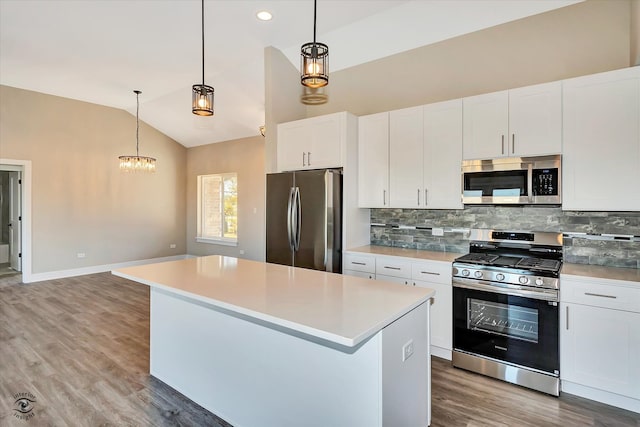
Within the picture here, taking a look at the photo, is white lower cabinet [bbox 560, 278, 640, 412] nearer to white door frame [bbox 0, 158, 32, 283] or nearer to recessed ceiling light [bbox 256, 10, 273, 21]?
recessed ceiling light [bbox 256, 10, 273, 21]

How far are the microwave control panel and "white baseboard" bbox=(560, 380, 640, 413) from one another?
4.72 feet

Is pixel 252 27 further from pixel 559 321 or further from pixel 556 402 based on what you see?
pixel 556 402

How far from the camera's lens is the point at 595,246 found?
289 centimetres

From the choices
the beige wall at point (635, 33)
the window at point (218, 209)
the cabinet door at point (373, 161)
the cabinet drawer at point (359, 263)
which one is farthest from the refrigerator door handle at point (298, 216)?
the window at point (218, 209)

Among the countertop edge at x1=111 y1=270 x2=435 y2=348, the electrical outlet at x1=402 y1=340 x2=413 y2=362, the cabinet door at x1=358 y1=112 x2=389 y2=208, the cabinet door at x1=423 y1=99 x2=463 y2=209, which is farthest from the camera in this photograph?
the cabinet door at x1=358 y1=112 x2=389 y2=208

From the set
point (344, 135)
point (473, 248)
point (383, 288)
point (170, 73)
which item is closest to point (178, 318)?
point (383, 288)

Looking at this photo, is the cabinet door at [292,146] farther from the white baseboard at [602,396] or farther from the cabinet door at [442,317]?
the white baseboard at [602,396]

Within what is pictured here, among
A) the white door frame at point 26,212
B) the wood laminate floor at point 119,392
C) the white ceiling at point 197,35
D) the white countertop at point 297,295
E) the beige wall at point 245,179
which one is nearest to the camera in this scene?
the white countertop at point 297,295

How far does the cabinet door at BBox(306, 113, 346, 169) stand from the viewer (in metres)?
3.75

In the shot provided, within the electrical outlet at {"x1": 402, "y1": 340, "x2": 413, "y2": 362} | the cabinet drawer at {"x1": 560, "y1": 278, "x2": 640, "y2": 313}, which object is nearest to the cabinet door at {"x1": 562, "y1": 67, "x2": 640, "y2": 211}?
the cabinet drawer at {"x1": 560, "y1": 278, "x2": 640, "y2": 313}

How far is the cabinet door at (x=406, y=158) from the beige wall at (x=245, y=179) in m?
3.68

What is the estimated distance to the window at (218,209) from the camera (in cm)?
755

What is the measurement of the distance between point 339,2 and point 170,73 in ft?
9.69

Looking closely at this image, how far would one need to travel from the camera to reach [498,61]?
340 centimetres
